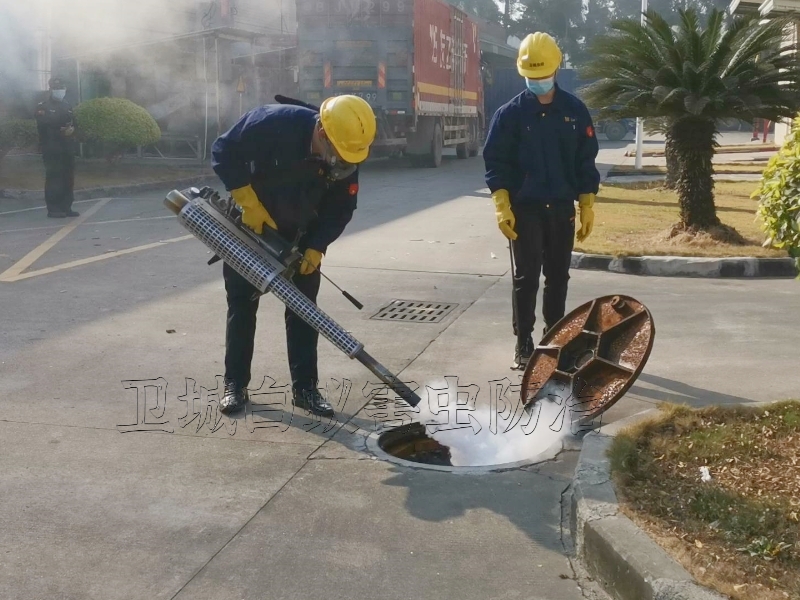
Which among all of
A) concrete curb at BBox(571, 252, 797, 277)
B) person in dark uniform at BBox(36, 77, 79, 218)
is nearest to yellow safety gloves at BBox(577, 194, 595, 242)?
concrete curb at BBox(571, 252, 797, 277)

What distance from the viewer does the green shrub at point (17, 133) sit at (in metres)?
16.0

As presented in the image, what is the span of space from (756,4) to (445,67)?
6.62 meters

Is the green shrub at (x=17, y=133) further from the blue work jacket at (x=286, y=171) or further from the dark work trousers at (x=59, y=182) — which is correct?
the blue work jacket at (x=286, y=171)


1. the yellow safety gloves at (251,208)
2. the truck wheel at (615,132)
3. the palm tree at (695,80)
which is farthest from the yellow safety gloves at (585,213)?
the truck wheel at (615,132)

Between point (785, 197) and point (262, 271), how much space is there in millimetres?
2328

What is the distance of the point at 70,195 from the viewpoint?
1341 centimetres

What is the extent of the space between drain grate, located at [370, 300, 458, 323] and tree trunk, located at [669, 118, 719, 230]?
3553mm

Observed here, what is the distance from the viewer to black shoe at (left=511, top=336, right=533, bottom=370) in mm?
5969

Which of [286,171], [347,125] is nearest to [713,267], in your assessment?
[286,171]

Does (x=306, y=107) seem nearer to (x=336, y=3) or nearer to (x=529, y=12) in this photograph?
(x=336, y=3)

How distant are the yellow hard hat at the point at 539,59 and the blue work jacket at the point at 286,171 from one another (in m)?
1.28

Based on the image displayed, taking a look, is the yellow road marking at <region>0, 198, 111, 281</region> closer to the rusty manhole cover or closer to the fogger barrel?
the fogger barrel

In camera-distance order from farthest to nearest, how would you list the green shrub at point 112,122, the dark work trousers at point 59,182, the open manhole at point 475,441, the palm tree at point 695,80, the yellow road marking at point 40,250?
1. the green shrub at point 112,122
2. the dark work trousers at point 59,182
3. the palm tree at point 695,80
4. the yellow road marking at point 40,250
5. the open manhole at point 475,441

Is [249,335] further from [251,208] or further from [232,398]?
[251,208]
